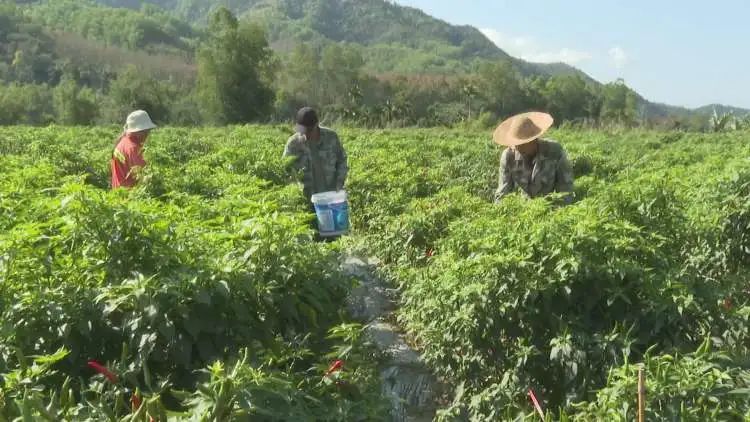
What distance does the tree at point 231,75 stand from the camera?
44.0 metres

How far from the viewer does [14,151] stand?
1266 cm

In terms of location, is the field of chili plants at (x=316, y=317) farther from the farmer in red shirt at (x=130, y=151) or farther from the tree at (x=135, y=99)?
the tree at (x=135, y=99)

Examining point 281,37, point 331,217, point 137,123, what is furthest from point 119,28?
point 331,217

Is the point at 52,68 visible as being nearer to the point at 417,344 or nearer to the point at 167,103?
the point at 167,103

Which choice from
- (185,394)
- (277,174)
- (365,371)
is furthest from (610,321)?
(277,174)

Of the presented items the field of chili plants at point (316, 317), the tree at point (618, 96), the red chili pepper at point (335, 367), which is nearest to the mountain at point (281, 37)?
the tree at point (618, 96)

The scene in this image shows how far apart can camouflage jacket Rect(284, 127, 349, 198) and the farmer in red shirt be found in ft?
4.19

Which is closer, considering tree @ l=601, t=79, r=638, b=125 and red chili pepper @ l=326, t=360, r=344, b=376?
red chili pepper @ l=326, t=360, r=344, b=376

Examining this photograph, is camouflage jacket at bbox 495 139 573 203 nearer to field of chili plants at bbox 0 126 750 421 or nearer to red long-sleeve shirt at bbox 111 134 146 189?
field of chili plants at bbox 0 126 750 421

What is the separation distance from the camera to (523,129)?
18.2ft

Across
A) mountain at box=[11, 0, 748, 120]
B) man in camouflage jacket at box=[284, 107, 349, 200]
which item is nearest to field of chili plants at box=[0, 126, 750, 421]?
man in camouflage jacket at box=[284, 107, 349, 200]

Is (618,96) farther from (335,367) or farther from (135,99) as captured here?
(335,367)

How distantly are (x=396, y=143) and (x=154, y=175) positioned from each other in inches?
481

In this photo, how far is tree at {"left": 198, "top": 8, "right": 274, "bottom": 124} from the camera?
44000mm
